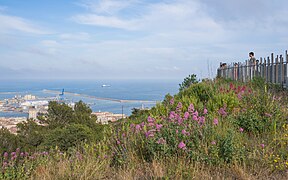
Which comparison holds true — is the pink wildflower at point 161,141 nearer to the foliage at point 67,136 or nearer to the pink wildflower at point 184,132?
the pink wildflower at point 184,132

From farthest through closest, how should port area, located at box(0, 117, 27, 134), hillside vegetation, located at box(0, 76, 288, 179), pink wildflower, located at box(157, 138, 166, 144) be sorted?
port area, located at box(0, 117, 27, 134)
pink wildflower, located at box(157, 138, 166, 144)
hillside vegetation, located at box(0, 76, 288, 179)

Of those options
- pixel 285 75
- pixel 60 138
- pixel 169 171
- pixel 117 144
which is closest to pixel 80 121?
pixel 60 138

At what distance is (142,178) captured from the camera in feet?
11.6

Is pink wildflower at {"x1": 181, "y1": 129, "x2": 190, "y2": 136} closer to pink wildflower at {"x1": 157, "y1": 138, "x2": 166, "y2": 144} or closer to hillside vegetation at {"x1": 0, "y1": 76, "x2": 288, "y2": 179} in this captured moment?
hillside vegetation at {"x1": 0, "y1": 76, "x2": 288, "y2": 179}

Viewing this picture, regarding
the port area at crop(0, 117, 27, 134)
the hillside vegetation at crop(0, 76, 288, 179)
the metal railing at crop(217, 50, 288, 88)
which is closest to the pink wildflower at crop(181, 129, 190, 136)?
the hillside vegetation at crop(0, 76, 288, 179)

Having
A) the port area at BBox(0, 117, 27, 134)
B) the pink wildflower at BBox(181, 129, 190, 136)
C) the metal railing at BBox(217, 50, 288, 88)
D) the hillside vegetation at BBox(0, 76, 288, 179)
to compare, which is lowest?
the port area at BBox(0, 117, 27, 134)

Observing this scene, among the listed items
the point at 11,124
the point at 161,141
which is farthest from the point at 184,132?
the point at 11,124

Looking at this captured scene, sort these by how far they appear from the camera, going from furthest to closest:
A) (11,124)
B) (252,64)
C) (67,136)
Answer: (11,124) → (252,64) → (67,136)

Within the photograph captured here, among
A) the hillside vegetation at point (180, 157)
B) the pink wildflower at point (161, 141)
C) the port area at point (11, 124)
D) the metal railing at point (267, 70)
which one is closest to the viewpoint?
the hillside vegetation at point (180, 157)

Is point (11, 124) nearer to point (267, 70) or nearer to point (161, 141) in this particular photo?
point (267, 70)

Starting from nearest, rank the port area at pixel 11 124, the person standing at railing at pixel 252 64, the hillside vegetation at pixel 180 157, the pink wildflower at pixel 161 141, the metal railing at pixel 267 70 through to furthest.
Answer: the hillside vegetation at pixel 180 157
the pink wildflower at pixel 161 141
the metal railing at pixel 267 70
the person standing at railing at pixel 252 64
the port area at pixel 11 124

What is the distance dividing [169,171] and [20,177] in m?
1.89

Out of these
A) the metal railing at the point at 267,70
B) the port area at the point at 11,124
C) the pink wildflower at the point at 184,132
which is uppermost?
the metal railing at the point at 267,70

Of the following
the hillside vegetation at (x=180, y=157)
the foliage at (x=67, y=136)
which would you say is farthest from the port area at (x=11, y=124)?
the hillside vegetation at (x=180, y=157)
